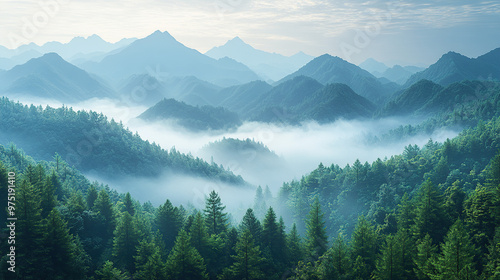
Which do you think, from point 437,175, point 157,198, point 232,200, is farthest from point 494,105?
point 157,198

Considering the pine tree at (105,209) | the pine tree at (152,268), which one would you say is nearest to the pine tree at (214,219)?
the pine tree at (152,268)

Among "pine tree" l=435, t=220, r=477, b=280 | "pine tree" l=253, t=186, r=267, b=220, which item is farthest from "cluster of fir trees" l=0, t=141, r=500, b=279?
"pine tree" l=253, t=186, r=267, b=220

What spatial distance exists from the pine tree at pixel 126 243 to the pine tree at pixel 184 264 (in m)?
8.88

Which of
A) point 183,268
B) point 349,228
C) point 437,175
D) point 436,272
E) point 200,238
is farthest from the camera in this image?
point 349,228

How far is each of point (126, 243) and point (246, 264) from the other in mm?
20274

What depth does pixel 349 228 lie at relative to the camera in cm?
10731

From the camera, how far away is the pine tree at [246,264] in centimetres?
5350

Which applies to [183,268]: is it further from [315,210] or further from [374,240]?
[374,240]

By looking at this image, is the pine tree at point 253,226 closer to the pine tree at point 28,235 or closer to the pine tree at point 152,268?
the pine tree at point 152,268

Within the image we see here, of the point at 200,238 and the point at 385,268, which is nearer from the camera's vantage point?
the point at 385,268

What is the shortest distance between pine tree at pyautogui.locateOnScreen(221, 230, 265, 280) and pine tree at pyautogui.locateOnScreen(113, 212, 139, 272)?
15697 mm

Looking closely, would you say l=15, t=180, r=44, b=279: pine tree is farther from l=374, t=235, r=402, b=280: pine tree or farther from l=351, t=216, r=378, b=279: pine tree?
l=374, t=235, r=402, b=280: pine tree

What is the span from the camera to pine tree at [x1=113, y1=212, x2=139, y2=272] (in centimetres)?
5573

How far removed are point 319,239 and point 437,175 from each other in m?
57.3
